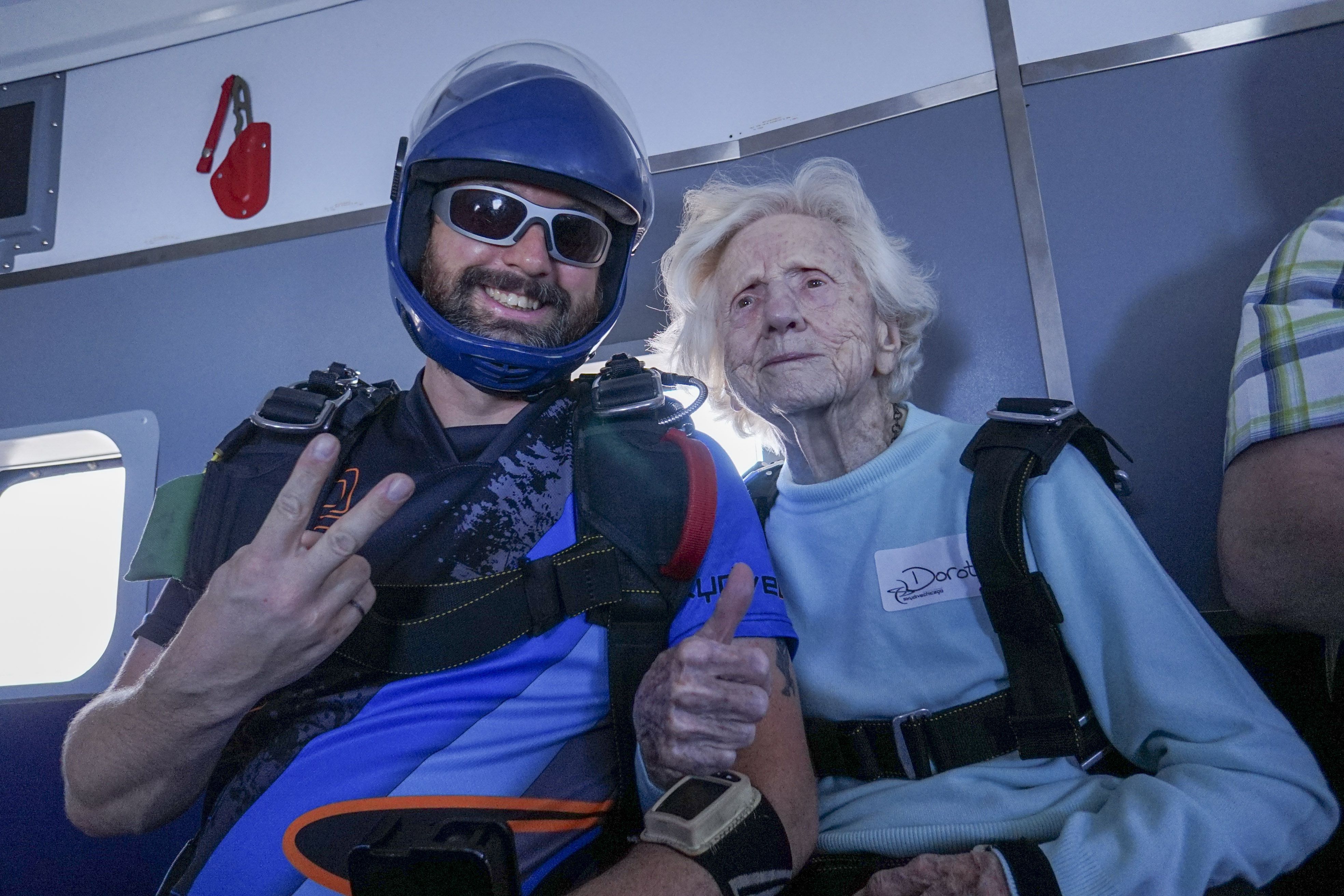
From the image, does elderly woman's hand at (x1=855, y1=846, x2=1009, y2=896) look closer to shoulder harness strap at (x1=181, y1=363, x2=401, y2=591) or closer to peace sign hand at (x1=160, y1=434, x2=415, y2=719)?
peace sign hand at (x1=160, y1=434, x2=415, y2=719)

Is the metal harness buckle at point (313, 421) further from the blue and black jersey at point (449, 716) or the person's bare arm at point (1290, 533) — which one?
the person's bare arm at point (1290, 533)

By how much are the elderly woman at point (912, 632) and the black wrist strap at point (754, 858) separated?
0.10 meters

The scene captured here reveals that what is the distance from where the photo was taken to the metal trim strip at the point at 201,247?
101 inches

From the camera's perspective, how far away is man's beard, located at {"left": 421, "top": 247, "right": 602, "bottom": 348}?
143 centimetres

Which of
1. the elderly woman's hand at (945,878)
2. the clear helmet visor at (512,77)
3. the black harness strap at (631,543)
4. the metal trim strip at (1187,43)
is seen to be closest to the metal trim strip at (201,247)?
the clear helmet visor at (512,77)

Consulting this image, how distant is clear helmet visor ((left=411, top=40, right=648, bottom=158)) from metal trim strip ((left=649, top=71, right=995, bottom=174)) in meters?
0.28

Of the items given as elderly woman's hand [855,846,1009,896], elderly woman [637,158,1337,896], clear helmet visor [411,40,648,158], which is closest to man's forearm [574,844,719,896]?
elderly woman [637,158,1337,896]

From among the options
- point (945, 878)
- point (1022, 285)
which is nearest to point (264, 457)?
point (945, 878)

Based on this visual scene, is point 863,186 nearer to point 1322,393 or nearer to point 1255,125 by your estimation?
point 1255,125

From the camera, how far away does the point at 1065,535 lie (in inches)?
54.9

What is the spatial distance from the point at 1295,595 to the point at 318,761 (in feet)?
4.88

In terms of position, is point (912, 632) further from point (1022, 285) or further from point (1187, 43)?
point (1187, 43)

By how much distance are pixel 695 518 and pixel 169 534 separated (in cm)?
87

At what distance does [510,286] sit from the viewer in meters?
1.45
